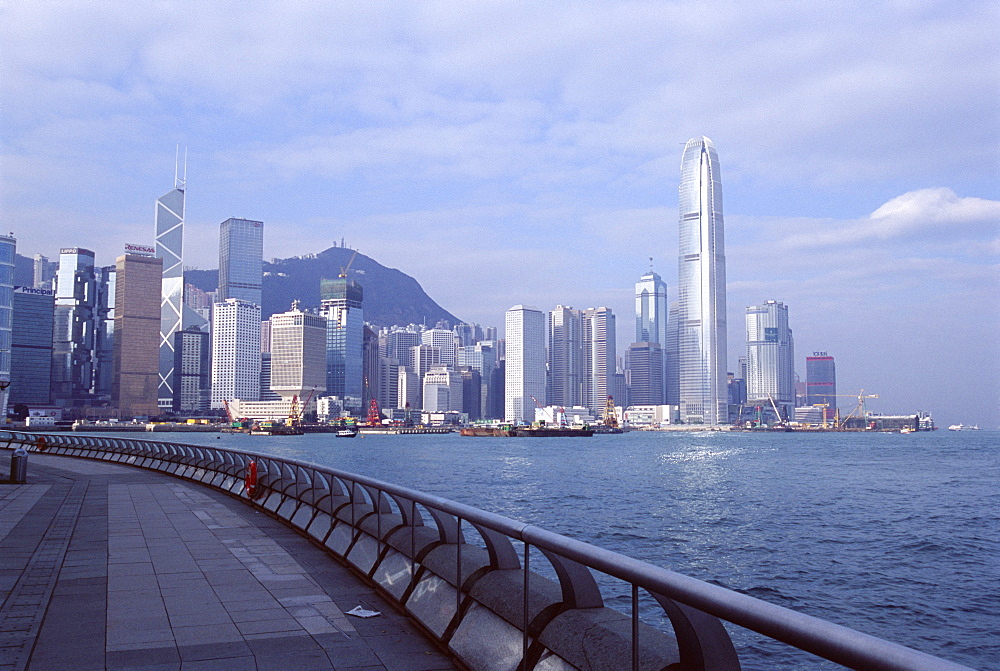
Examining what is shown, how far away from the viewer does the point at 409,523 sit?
33.3ft

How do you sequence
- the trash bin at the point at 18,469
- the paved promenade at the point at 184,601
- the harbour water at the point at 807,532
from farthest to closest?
the trash bin at the point at 18,469
the harbour water at the point at 807,532
the paved promenade at the point at 184,601

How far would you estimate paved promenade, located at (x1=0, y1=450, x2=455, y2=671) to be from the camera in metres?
7.52

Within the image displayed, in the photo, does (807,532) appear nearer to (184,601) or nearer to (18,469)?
(18,469)

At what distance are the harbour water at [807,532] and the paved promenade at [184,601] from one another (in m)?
9.70

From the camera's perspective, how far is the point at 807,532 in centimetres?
4188

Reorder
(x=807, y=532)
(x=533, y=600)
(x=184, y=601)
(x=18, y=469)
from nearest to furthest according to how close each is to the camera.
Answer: (x=533, y=600) < (x=184, y=601) < (x=18, y=469) < (x=807, y=532)

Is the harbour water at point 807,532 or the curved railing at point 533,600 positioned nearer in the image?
the curved railing at point 533,600

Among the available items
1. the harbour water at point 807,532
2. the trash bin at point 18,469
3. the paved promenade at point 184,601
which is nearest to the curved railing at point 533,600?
the paved promenade at point 184,601

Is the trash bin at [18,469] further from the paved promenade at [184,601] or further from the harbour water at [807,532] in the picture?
the harbour water at [807,532]

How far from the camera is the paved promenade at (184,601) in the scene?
7516mm

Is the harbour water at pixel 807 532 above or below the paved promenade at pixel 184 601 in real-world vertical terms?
below

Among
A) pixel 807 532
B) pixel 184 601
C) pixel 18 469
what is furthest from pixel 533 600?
pixel 807 532

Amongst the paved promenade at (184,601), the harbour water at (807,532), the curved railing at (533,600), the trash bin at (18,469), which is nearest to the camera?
the curved railing at (533,600)

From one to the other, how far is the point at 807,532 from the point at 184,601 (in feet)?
124
